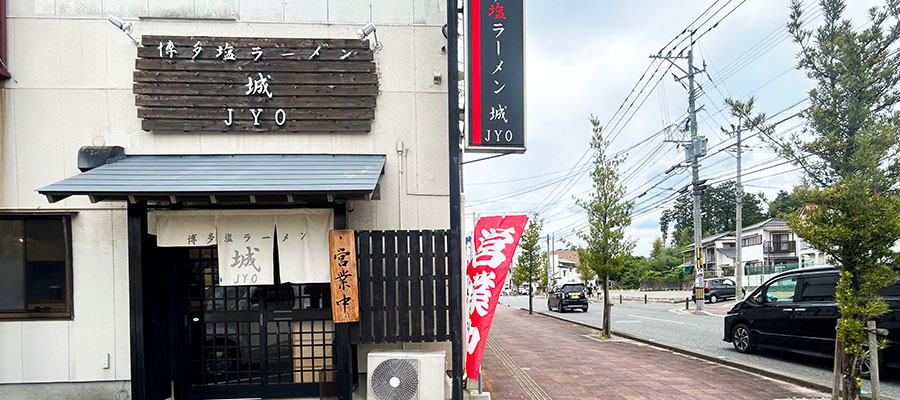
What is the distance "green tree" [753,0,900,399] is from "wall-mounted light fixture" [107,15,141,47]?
29.7ft

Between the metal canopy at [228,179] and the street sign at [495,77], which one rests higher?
the street sign at [495,77]

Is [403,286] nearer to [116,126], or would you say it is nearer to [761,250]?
[116,126]

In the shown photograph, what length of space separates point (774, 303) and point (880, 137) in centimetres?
577

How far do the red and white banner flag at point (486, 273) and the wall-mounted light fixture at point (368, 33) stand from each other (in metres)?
3.06

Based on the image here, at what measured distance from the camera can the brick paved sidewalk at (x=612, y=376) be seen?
26.5 feet

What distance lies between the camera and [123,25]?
7.33m

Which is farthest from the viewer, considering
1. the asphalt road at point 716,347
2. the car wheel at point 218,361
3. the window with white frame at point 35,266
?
the asphalt road at point 716,347

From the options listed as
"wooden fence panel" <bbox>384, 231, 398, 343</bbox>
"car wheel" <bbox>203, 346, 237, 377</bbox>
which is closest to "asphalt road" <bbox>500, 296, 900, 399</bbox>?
"wooden fence panel" <bbox>384, 231, 398, 343</bbox>

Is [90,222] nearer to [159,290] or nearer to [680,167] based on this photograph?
[159,290]

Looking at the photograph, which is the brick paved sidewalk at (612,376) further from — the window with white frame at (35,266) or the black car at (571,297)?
the black car at (571,297)

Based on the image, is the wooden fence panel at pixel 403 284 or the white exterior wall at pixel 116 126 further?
the white exterior wall at pixel 116 126

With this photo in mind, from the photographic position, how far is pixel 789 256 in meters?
48.7

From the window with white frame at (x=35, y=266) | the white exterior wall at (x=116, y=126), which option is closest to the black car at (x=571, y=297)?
the white exterior wall at (x=116, y=126)

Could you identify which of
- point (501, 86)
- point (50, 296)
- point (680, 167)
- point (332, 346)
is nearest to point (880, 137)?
point (501, 86)
